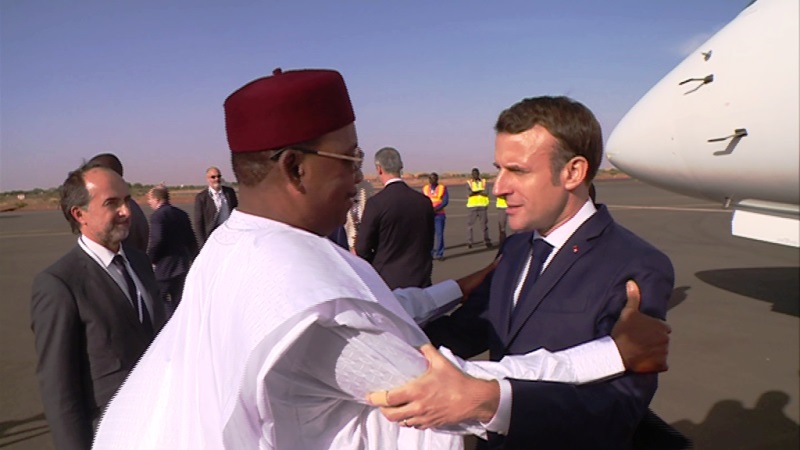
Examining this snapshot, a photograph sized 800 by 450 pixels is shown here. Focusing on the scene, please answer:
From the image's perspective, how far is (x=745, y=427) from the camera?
3871mm

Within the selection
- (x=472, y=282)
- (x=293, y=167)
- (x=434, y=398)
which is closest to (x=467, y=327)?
(x=472, y=282)

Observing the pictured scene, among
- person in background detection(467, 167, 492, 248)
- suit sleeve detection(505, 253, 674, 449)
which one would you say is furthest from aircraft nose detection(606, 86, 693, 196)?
person in background detection(467, 167, 492, 248)

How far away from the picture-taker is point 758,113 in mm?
2551

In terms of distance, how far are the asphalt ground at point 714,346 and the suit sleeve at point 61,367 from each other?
96.7 inches

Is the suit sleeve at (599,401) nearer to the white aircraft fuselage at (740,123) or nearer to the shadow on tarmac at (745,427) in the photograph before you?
the white aircraft fuselage at (740,123)

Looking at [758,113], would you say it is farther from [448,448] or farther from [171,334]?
[171,334]

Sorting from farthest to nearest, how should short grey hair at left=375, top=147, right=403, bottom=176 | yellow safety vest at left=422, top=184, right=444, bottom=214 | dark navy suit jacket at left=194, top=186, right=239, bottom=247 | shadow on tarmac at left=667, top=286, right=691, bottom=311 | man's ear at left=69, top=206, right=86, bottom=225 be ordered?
yellow safety vest at left=422, top=184, right=444, bottom=214, shadow on tarmac at left=667, top=286, right=691, bottom=311, dark navy suit jacket at left=194, top=186, right=239, bottom=247, short grey hair at left=375, top=147, right=403, bottom=176, man's ear at left=69, top=206, right=86, bottom=225

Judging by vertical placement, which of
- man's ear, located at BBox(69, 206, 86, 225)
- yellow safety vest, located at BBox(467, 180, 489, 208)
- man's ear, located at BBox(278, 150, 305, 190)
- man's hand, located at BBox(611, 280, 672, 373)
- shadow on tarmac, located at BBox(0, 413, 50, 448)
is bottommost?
shadow on tarmac, located at BBox(0, 413, 50, 448)

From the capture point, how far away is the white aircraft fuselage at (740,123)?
2.44 m

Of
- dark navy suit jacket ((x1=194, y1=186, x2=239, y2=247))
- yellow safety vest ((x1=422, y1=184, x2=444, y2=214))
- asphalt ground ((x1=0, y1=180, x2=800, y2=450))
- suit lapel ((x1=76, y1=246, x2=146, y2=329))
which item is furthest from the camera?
yellow safety vest ((x1=422, y1=184, x2=444, y2=214))

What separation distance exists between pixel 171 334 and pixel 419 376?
0.61 metres

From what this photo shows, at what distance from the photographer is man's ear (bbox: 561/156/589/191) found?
174 centimetres

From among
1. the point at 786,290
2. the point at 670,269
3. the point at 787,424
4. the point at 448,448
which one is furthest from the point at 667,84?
the point at 786,290

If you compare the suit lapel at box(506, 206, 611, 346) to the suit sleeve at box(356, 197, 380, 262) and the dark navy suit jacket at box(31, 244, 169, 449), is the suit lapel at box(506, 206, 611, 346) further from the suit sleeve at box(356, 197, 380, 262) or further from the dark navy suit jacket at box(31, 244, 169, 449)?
the suit sleeve at box(356, 197, 380, 262)
